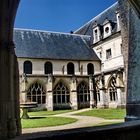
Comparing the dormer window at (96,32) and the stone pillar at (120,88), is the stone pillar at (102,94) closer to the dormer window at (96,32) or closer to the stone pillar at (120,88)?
the stone pillar at (120,88)

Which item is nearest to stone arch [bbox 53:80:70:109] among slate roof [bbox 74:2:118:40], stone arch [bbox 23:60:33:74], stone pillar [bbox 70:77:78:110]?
stone pillar [bbox 70:77:78:110]

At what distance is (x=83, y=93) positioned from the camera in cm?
2608

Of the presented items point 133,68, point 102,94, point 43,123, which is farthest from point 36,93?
point 133,68

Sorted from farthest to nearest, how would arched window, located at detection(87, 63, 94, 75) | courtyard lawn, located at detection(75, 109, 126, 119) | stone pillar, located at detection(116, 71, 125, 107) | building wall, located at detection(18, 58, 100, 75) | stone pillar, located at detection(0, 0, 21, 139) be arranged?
1. arched window, located at detection(87, 63, 94, 75)
2. building wall, located at detection(18, 58, 100, 75)
3. stone pillar, located at detection(116, 71, 125, 107)
4. courtyard lawn, located at detection(75, 109, 126, 119)
5. stone pillar, located at detection(0, 0, 21, 139)

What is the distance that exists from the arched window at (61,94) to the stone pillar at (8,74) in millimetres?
21147

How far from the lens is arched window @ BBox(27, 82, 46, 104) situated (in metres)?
24.4

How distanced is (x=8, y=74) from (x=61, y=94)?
21.7 metres

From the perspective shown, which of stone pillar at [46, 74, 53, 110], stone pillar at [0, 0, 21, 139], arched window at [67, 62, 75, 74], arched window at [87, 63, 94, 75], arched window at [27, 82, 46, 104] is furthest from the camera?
arched window at [87, 63, 94, 75]

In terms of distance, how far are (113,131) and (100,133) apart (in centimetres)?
23

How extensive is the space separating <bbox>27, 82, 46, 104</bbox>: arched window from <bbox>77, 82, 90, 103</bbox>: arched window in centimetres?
347

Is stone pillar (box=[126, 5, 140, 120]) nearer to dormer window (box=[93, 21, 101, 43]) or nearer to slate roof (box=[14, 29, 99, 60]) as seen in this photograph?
slate roof (box=[14, 29, 99, 60])

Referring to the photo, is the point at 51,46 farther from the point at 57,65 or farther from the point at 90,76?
the point at 90,76

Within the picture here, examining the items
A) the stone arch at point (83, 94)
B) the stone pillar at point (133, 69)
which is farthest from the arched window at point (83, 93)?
the stone pillar at point (133, 69)

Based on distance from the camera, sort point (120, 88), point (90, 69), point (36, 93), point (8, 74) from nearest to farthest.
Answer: point (8, 74)
point (120, 88)
point (36, 93)
point (90, 69)
